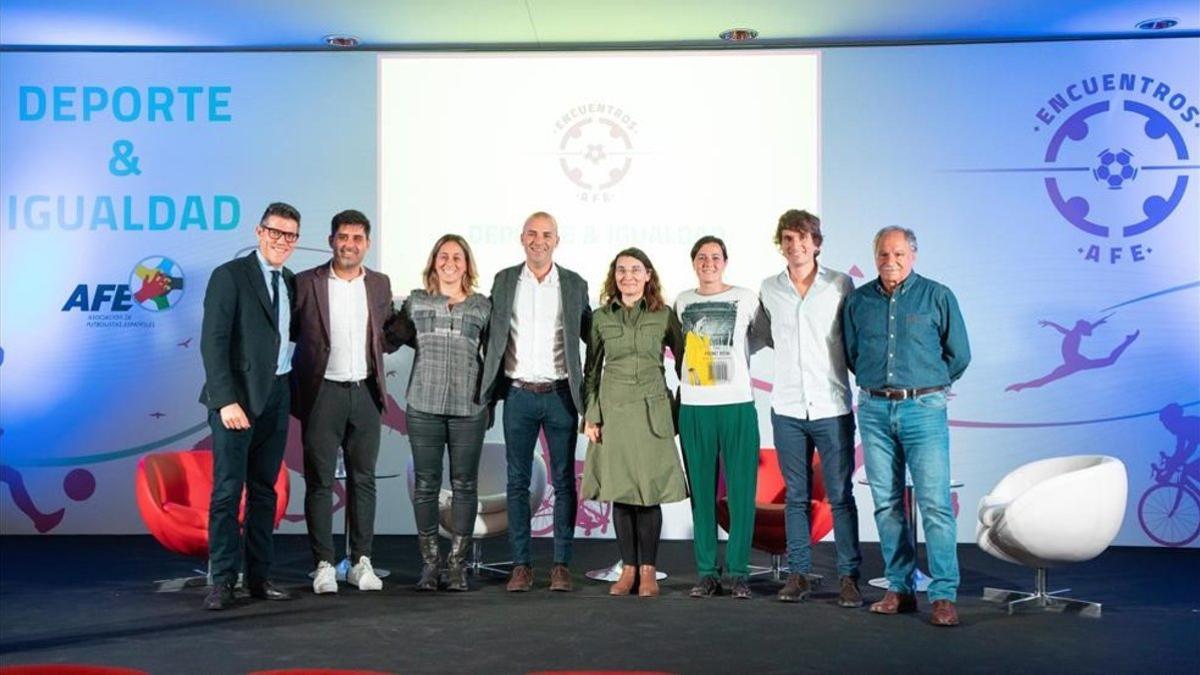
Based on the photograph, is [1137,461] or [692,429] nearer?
[692,429]

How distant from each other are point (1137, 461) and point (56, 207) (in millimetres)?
6631

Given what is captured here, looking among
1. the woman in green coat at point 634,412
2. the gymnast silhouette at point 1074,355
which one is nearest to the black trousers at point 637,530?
the woman in green coat at point 634,412

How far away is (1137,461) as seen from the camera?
21.7 ft

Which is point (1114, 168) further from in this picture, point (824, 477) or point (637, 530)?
point (637, 530)

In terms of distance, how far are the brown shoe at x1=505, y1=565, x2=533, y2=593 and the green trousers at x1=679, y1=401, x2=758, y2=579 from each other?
75 centimetres

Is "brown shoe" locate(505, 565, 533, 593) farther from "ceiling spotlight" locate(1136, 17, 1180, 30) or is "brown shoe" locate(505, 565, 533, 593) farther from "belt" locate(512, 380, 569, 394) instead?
"ceiling spotlight" locate(1136, 17, 1180, 30)

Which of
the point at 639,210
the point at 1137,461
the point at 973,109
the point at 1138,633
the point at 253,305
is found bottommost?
the point at 1138,633

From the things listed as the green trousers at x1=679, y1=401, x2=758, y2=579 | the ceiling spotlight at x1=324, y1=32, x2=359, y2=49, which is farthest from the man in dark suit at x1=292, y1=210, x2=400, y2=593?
the ceiling spotlight at x1=324, y1=32, x2=359, y2=49

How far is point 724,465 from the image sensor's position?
480 centimetres

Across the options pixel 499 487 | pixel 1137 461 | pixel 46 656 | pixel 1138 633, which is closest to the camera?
pixel 46 656

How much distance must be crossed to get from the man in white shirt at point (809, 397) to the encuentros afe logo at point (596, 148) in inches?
86.0

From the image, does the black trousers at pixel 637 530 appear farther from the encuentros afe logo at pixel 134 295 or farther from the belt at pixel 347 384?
the encuentros afe logo at pixel 134 295

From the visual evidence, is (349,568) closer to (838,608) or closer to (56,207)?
(838,608)

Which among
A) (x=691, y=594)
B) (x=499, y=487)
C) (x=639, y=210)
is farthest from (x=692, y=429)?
(x=639, y=210)
